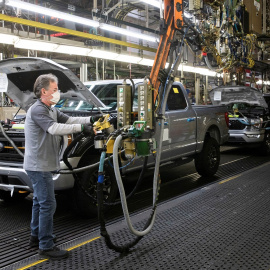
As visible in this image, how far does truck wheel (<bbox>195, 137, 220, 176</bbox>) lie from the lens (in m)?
6.41

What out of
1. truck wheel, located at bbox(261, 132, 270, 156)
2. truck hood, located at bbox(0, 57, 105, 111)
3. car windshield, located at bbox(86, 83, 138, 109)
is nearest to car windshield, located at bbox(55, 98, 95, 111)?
car windshield, located at bbox(86, 83, 138, 109)

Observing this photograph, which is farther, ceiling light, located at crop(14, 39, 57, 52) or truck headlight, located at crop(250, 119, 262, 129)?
truck headlight, located at crop(250, 119, 262, 129)

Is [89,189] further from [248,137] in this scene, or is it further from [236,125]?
[236,125]

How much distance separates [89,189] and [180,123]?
87.7 inches

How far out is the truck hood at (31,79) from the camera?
3711mm

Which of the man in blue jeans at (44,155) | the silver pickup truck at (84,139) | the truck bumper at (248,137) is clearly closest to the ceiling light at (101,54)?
the silver pickup truck at (84,139)

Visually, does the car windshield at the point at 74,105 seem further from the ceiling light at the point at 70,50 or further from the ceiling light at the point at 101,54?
the ceiling light at the point at 101,54

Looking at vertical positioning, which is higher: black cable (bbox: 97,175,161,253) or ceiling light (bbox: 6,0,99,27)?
ceiling light (bbox: 6,0,99,27)

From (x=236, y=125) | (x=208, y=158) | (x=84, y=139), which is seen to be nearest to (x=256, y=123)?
(x=236, y=125)

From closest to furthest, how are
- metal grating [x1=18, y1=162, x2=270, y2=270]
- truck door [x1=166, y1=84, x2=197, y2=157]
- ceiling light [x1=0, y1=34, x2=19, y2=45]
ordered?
metal grating [x1=18, y1=162, x2=270, y2=270]
truck door [x1=166, y1=84, x2=197, y2=157]
ceiling light [x1=0, y1=34, x2=19, y2=45]

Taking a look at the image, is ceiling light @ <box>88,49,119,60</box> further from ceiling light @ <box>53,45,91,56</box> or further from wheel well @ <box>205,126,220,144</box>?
wheel well @ <box>205,126,220,144</box>

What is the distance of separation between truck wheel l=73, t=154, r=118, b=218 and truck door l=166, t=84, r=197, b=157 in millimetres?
1546

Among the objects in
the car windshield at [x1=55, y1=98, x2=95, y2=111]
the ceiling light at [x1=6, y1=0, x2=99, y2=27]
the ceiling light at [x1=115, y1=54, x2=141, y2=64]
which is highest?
the ceiling light at [x1=6, y1=0, x2=99, y2=27]

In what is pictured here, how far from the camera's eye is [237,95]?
968 centimetres
